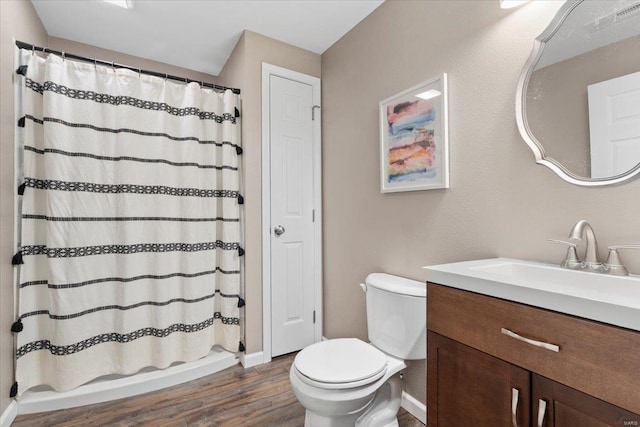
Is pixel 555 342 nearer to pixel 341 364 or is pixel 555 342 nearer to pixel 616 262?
pixel 616 262

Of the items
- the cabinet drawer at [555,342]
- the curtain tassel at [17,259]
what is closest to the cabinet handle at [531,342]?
the cabinet drawer at [555,342]

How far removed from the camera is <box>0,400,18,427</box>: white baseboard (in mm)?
1510

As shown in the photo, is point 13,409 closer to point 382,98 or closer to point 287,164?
point 287,164

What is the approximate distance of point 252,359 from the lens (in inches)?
86.0

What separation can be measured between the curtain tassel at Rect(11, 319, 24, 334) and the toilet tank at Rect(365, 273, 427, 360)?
75.4 inches

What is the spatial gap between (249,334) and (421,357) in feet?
4.18

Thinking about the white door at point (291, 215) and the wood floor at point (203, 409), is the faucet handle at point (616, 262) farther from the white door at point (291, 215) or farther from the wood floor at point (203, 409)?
the white door at point (291, 215)

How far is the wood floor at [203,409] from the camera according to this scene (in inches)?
63.4

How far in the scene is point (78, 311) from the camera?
1.77 metres

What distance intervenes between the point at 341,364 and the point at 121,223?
5.25 feet

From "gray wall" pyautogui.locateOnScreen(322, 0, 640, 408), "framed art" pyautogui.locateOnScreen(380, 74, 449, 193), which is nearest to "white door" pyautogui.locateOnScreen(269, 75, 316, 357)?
"gray wall" pyautogui.locateOnScreen(322, 0, 640, 408)

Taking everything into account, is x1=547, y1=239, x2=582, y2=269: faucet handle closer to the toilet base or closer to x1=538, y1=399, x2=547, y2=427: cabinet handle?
x1=538, y1=399, x2=547, y2=427: cabinet handle

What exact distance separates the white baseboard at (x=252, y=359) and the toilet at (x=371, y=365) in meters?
0.87

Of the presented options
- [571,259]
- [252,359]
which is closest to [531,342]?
[571,259]
